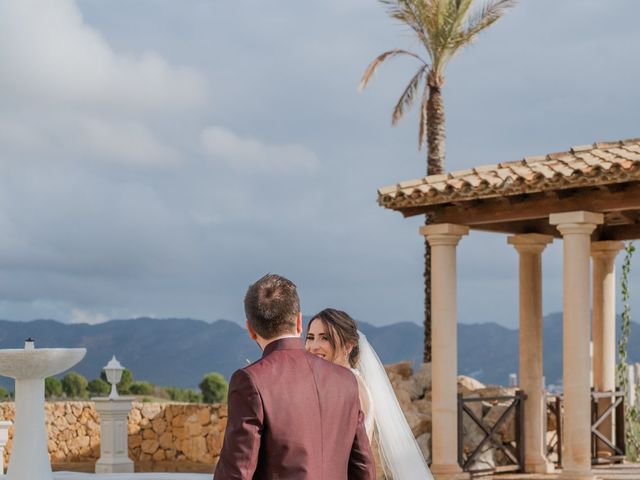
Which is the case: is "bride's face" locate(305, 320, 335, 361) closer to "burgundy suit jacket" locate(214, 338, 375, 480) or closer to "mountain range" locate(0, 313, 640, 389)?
"burgundy suit jacket" locate(214, 338, 375, 480)

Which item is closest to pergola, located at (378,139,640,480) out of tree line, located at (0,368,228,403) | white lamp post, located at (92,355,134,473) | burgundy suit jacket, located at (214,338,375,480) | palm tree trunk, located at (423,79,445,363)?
palm tree trunk, located at (423,79,445,363)

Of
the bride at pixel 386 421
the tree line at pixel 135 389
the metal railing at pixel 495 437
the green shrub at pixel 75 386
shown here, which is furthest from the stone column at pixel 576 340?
the green shrub at pixel 75 386

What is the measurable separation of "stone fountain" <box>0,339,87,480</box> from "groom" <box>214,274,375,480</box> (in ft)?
22.2

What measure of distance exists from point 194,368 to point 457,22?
10585 centimetres

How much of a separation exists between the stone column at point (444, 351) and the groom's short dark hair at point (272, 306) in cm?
1092

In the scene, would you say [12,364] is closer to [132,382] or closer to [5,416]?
[5,416]

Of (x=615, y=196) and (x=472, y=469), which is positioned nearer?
(x=615, y=196)

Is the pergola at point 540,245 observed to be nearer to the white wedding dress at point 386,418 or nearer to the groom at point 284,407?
the white wedding dress at point 386,418

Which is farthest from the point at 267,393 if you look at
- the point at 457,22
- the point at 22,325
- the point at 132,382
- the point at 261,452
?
the point at 22,325

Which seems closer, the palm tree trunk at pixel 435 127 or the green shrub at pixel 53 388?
the palm tree trunk at pixel 435 127

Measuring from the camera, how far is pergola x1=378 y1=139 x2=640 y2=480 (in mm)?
13273

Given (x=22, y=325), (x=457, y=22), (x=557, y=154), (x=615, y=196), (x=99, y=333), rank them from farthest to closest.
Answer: (x=99, y=333)
(x=22, y=325)
(x=457, y=22)
(x=557, y=154)
(x=615, y=196)

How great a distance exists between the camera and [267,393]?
3.41 m

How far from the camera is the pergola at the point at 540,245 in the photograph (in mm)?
13273
